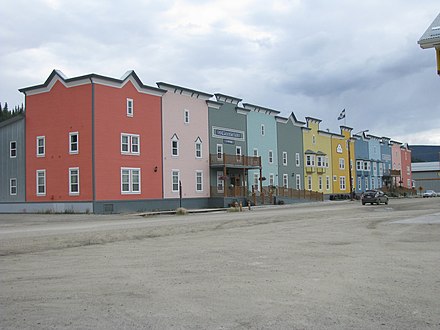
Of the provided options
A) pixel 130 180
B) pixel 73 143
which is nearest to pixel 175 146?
pixel 130 180

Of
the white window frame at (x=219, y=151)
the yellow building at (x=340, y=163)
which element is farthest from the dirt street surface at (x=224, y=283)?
the yellow building at (x=340, y=163)

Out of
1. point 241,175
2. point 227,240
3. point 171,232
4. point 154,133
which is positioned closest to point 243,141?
point 241,175

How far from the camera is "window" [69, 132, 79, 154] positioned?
36906 mm

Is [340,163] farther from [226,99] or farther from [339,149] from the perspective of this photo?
[226,99]

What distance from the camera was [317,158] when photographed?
2598 inches

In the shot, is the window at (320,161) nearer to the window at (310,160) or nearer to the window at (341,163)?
the window at (310,160)

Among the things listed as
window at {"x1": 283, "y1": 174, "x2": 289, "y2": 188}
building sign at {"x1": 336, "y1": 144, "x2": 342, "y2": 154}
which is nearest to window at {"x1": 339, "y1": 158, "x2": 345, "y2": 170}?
building sign at {"x1": 336, "y1": 144, "x2": 342, "y2": 154}

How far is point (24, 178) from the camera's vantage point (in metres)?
39.8

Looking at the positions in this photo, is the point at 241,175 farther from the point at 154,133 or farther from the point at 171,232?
the point at 171,232

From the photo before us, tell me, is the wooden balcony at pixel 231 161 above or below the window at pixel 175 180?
above

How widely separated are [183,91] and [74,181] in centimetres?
1296

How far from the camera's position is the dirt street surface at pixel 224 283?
6.44 m

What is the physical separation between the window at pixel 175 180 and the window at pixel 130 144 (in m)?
4.52

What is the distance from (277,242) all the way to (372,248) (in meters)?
2.96
